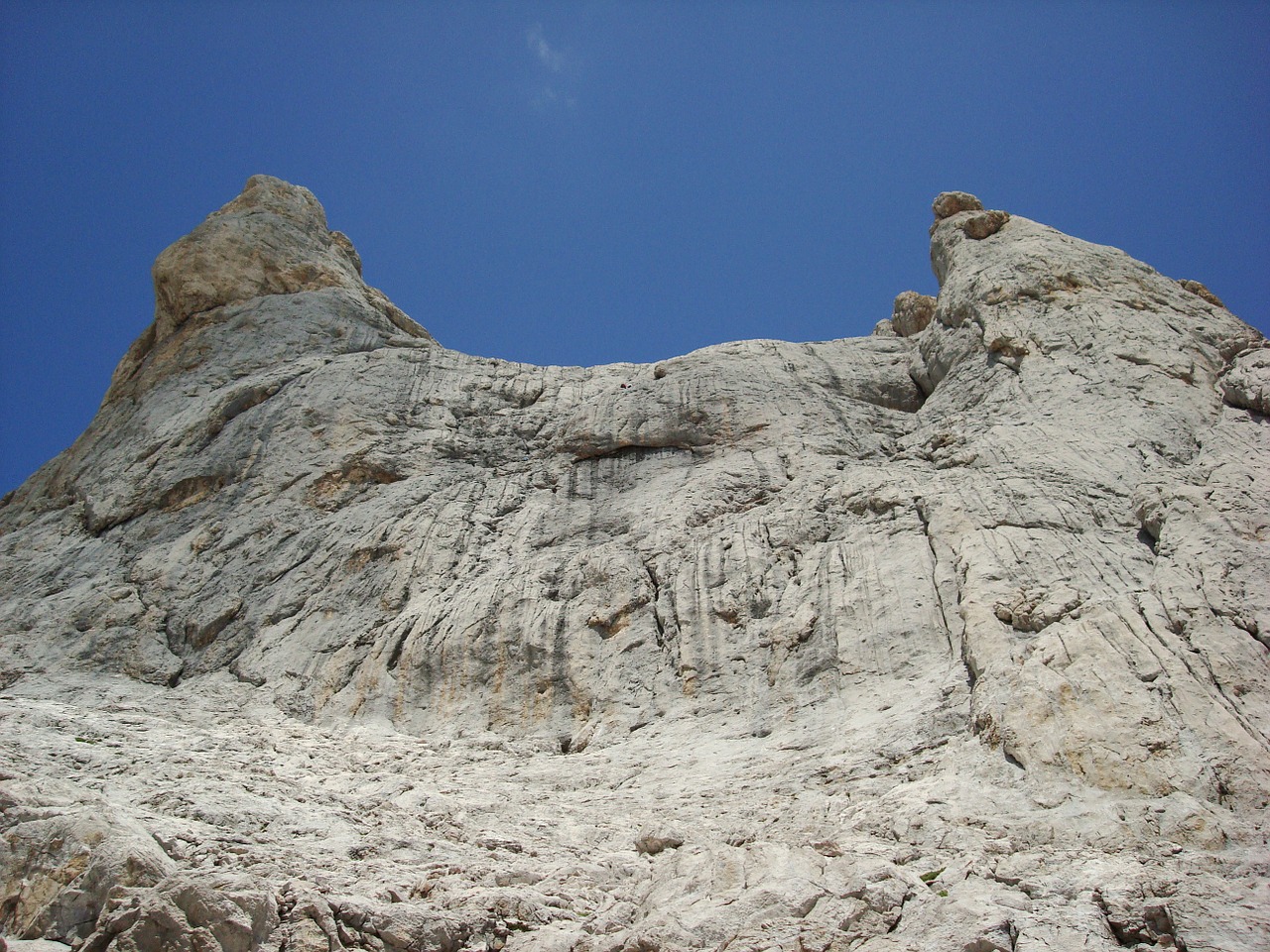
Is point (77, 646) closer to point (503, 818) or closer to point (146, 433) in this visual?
point (146, 433)

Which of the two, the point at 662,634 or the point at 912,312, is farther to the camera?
the point at 912,312

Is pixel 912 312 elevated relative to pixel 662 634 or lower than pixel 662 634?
elevated

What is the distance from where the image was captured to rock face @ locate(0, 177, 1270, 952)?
10383 mm

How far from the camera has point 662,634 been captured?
1909cm

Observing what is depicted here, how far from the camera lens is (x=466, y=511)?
23984 millimetres

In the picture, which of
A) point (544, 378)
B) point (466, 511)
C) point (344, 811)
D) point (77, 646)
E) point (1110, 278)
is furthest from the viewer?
point (544, 378)

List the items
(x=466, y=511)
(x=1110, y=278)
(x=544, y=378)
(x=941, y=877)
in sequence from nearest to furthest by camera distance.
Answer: (x=941, y=877), (x=466, y=511), (x=1110, y=278), (x=544, y=378)

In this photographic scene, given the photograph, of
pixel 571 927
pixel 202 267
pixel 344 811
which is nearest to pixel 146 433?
pixel 202 267

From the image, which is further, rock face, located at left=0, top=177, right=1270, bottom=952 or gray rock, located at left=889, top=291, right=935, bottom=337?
gray rock, located at left=889, top=291, right=935, bottom=337

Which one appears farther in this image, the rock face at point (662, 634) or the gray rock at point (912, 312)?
the gray rock at point (912, 312)

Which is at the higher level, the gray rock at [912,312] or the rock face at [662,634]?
the gray rock at [912,312]

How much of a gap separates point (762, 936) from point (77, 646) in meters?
17.2

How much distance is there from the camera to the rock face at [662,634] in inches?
409

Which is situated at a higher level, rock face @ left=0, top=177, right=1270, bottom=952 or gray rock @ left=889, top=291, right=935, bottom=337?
gray rock @ left=889, top=291, right=935, bottom=337
